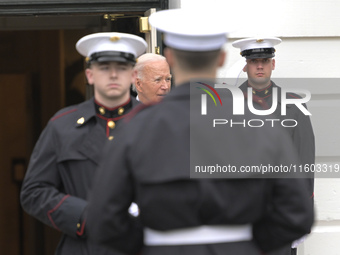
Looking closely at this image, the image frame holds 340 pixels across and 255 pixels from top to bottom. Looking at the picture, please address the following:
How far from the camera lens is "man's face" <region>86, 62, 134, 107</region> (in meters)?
3.18

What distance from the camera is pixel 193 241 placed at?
237 cm

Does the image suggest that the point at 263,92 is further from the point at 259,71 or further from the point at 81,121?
the point at 81,121

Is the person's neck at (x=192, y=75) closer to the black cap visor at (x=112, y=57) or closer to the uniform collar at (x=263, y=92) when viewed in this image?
the black cap visor at (x=112, y=57)

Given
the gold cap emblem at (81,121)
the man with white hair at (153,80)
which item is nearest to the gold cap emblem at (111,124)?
the gold cap emblem at (81,121)

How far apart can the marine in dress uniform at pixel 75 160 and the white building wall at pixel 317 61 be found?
1.90 m

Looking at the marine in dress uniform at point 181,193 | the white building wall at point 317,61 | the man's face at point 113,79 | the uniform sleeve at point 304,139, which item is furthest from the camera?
the white building wall at point 317,61

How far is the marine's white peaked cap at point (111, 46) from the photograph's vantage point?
10.7 feet

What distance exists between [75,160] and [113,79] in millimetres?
364

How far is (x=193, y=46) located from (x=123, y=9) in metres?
2.82

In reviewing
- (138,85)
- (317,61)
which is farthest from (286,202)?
(317,61)

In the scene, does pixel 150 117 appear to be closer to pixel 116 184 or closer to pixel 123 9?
pixel 116 184

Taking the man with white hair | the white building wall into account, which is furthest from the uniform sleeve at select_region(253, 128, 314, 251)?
A: the white building wall

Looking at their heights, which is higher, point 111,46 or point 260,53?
point 111,46

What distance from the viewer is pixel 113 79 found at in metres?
3.17
